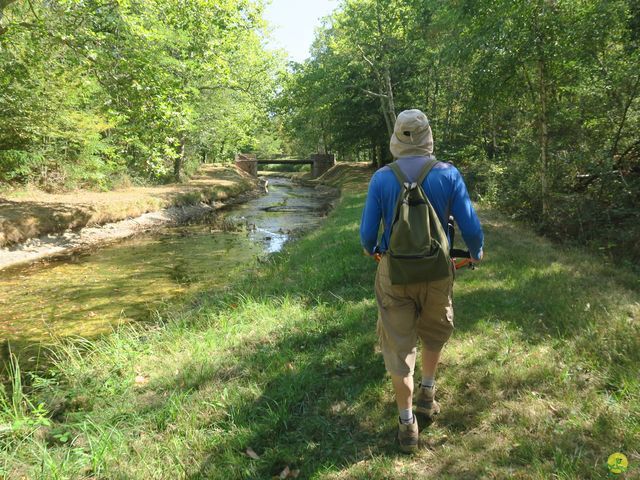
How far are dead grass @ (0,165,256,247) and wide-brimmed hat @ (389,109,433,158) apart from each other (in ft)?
42.9

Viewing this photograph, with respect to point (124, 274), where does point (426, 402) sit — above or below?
above

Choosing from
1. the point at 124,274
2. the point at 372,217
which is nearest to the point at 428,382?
the point at 372,217

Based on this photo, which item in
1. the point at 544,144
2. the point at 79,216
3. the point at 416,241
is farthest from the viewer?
the point at 79,216

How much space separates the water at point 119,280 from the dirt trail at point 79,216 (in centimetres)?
99

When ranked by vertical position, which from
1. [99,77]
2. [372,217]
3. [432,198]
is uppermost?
[99,77]

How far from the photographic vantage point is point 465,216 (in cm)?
295

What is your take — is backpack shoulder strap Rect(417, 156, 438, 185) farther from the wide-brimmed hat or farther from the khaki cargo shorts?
the khaki cargo shorts

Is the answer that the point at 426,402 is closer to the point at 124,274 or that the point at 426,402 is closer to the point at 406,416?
the point at 406,416

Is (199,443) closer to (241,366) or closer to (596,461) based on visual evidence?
(241,366)

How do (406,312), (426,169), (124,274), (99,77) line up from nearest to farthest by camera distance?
(426,169)
(406,312)
(124,274)
(99,77)

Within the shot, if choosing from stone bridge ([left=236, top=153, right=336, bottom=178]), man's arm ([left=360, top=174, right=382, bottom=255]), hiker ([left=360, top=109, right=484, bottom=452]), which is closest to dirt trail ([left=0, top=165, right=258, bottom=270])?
man's arm ([left=360, top=174, right=382, bottom=255])

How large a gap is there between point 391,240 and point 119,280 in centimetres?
894

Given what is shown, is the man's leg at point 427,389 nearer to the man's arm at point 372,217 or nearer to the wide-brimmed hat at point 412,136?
the man's arm at point 372,217

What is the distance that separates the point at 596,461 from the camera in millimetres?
2562
